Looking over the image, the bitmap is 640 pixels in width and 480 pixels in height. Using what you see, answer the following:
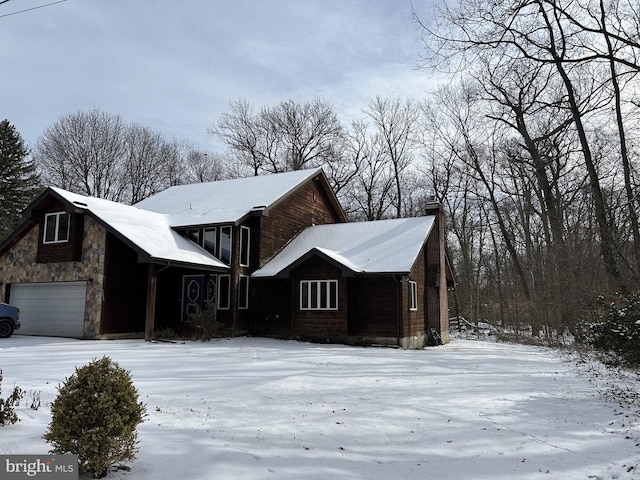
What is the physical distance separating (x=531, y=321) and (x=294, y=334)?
48.2 ft

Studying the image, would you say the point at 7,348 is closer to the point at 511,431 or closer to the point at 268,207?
the point at 268,207

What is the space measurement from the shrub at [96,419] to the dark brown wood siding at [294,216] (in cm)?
1657

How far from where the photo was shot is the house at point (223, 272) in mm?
18094

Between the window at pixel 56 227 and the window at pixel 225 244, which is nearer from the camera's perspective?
the window at pixel 56 227

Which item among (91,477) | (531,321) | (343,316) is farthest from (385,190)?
(91,477)

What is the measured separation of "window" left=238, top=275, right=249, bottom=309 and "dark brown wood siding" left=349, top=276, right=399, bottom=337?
479cm

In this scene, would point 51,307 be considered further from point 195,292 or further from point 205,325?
point 205,325

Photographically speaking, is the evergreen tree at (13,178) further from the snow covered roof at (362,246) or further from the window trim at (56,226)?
the snow covered roof at (362,246)

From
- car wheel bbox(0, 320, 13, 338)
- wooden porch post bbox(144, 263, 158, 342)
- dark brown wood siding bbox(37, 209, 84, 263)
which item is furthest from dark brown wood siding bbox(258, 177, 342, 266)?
car wheel bbox(0, 320, 13, 338)

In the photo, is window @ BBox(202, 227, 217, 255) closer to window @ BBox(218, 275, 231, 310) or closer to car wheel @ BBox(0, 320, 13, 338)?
window @ BBox(218, 275, 231, 310)

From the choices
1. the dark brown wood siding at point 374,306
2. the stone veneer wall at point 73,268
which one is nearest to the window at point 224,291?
the stone veneer wall at point 73,268

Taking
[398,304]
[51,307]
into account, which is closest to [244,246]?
[398,304]

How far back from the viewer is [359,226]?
926 inches

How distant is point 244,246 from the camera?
21.1 metres
